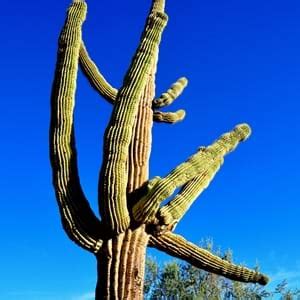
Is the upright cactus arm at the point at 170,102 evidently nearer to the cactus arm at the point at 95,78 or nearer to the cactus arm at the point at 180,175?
the cactus arm at the point at 95,78

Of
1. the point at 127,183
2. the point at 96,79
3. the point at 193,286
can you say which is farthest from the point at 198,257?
the point at 193,286

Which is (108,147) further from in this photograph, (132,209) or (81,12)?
(81,12)

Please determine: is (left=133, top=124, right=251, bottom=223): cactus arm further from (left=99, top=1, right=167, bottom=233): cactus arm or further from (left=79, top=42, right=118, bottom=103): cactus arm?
(left=79, top=42, right=118, bottom=103): cactus arm

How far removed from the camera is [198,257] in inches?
271

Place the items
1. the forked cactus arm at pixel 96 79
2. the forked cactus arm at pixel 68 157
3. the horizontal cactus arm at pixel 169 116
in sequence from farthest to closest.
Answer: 1. the forked cactus arm at pixel 96 79
2. the horizontal cactus arm at pixel 169 116
3. the forked cactus arm at pixel 68 157

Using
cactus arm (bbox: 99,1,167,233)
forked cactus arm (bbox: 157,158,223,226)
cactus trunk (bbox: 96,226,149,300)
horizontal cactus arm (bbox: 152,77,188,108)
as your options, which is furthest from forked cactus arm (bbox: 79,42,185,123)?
cactus trunk (bbox: 96,226,149,300)

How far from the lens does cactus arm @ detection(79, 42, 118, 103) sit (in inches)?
303

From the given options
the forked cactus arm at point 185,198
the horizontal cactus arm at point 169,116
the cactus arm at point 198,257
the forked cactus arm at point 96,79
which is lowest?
the cactus arm at point 198,257

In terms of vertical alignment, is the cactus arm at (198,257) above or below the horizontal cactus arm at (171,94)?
below

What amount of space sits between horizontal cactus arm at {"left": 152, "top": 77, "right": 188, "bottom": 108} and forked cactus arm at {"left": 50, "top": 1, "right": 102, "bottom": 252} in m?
1.15

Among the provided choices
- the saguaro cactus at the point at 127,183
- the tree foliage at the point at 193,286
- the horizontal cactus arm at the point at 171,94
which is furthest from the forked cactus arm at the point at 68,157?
the tree foliage at the point at 193,286

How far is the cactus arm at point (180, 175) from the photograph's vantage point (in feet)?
20.2

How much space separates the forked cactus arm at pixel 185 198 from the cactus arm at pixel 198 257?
29 cm

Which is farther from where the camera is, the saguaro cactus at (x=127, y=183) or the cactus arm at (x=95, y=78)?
the cactus arm at (x=95, y=78)
